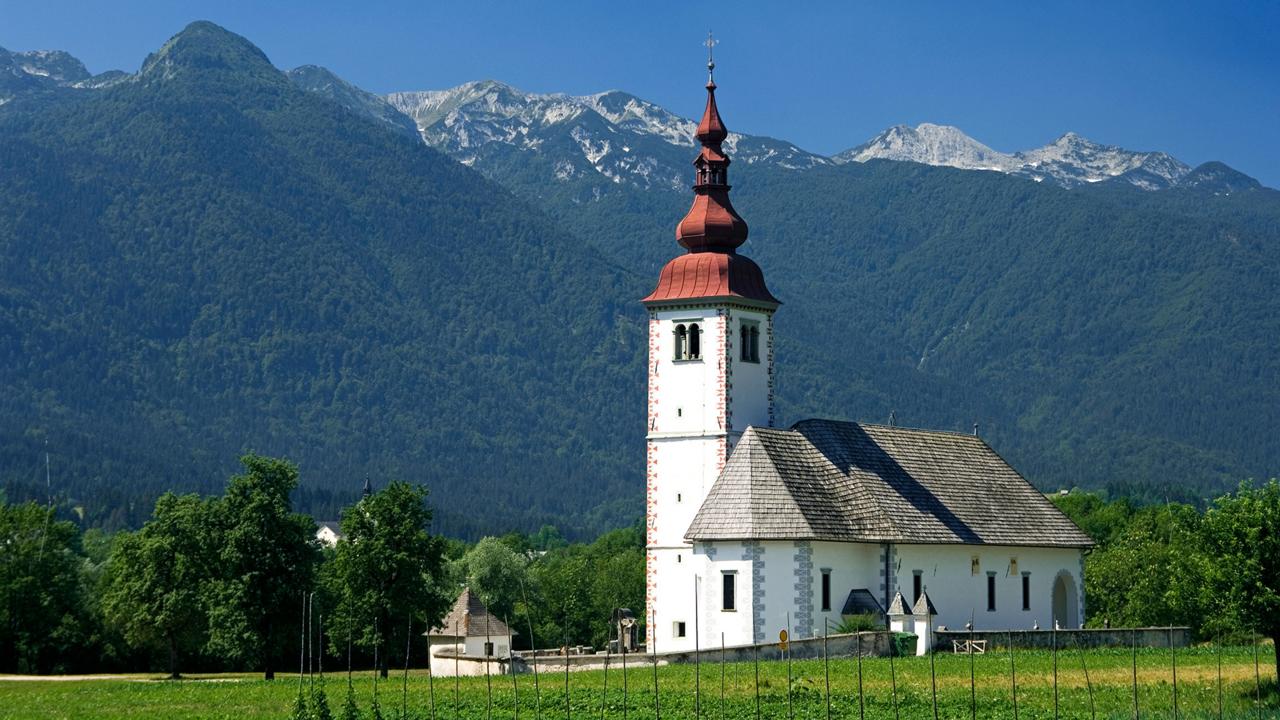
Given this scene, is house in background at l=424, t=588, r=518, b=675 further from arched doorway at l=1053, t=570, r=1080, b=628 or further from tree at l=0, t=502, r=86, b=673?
arched doorway at l=1053, t=570, r=1080, b=628

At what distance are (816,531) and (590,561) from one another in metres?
102

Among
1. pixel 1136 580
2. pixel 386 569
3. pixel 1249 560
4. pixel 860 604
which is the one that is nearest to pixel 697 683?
pixel 1249 560

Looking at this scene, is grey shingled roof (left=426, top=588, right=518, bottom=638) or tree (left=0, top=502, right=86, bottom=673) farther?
grey shingled roof (left=426, top=588, right=518, bottom=638)

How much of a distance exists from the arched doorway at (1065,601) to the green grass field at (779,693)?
51.1 ft

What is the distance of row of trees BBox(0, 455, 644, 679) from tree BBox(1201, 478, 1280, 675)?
18924 millimetres

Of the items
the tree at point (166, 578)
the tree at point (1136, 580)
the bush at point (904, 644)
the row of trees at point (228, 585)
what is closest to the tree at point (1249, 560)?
the bush at point (904, 644)

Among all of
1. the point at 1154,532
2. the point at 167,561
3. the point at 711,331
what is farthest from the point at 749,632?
the point at 1154,532

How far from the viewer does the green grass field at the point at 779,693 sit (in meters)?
52.0

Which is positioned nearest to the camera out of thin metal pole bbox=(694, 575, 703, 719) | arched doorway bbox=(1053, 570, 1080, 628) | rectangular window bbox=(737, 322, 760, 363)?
thin metal pole bbox=(694, 575, 703, 719)

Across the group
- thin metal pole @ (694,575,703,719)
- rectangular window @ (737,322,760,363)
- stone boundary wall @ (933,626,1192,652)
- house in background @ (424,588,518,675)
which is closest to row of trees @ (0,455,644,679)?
house in background @ (424,588,518,675)

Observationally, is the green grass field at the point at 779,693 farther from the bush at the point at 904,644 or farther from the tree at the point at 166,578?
the tree at the point at 166,578

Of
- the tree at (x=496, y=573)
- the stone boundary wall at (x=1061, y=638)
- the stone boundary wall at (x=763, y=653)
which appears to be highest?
the tree at (x=496, y=573)

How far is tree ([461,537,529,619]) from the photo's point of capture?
13375 centimetres

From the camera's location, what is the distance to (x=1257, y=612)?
5478cm
